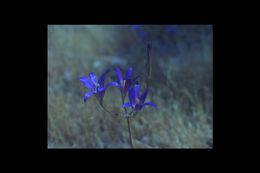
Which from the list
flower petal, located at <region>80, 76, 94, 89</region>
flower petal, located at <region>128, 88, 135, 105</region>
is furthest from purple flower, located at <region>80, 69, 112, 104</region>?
flower petal, located at <region>128, 88, 135, 105</region>

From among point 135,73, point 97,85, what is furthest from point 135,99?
point 135,73

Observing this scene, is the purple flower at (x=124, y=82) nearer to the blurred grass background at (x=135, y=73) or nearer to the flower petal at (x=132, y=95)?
the flower petal at (x=132, y=95)

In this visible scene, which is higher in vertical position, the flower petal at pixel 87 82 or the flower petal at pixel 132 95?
the flower petal at pixel 87 82

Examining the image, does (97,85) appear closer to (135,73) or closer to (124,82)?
(124,82)

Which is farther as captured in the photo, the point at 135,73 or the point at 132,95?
the point at 135,73

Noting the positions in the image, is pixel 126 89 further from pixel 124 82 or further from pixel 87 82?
pixel 87 82

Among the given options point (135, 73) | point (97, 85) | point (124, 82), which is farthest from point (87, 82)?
point (135, 73)

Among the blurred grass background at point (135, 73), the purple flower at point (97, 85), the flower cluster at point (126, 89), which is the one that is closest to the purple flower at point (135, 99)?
the flower cluster at point (126, 89)

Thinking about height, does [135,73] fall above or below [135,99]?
above

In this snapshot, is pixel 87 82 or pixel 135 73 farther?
pixel 135 73

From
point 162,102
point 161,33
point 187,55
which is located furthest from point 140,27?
point 162,102
